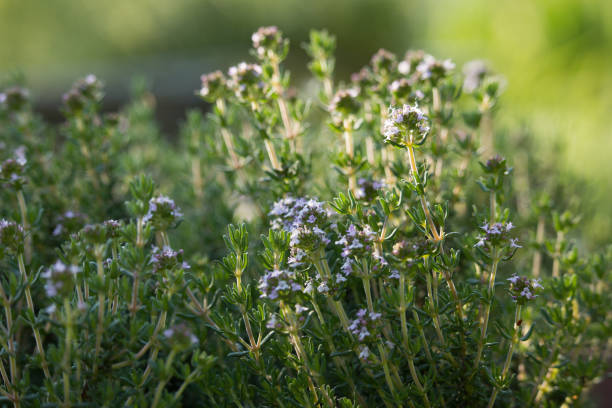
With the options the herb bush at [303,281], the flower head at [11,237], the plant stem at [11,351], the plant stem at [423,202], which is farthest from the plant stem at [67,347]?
the plant stem at [423,202]

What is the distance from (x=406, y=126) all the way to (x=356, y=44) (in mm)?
10986

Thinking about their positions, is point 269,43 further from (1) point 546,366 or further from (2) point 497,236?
(1) point 546,366

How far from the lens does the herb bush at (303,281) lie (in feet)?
4.08

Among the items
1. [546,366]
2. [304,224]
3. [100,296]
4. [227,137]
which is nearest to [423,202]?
[304,224]

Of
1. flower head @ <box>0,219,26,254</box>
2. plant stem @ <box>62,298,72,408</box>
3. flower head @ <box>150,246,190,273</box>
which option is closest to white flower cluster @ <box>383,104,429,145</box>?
flower head @ <box>150,246,190,273</box>

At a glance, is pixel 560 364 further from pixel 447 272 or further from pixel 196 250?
pixel 196 250

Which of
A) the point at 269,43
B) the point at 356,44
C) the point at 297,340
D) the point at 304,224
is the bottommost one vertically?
the point at 297,340

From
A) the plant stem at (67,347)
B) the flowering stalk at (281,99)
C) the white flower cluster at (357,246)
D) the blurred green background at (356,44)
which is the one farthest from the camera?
the blurred green background at (356,44)

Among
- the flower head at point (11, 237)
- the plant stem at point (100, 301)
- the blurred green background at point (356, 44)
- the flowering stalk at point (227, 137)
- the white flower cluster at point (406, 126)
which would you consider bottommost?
the plant stem at point (100, 301)

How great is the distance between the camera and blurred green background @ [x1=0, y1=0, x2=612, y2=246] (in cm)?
595

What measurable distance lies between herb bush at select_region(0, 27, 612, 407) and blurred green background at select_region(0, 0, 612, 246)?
0.88 m

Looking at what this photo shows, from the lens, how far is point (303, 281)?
134 centimetres

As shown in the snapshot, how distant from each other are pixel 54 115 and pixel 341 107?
550 cm

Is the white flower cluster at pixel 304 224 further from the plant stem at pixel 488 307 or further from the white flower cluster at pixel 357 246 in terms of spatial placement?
the plant stem at pixel 488 307
